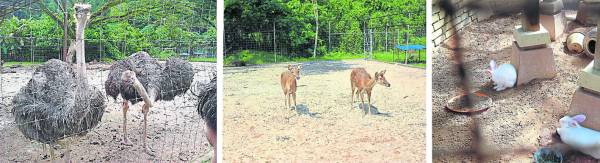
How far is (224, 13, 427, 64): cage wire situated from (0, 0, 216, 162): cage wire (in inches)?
15.1

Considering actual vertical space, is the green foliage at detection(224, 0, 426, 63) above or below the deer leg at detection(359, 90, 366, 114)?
above

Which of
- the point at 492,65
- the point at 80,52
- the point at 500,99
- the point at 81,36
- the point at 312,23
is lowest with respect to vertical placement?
the point at 500,99

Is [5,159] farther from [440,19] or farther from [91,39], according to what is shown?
[440,19]

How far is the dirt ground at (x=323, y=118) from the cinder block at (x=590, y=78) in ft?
3.94

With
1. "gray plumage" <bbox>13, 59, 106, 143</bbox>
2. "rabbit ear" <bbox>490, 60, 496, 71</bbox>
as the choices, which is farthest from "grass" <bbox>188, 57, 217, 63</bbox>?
"rabbit ear" <bbox>490, 60, 496, 71</bbox>

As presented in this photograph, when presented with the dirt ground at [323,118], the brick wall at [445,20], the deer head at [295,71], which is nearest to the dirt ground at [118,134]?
the dirt ground at [323,118]

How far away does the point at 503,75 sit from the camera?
475 centimetres

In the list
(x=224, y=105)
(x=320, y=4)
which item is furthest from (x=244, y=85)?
(x=320, y=4)

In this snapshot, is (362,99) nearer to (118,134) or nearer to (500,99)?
(500,99)

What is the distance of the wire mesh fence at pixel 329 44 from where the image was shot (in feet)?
17.0

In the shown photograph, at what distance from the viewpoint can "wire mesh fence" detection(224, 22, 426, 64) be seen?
518 cm

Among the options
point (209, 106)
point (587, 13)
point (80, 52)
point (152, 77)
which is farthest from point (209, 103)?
point (587, 13)

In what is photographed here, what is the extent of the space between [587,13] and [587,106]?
0.70 meters

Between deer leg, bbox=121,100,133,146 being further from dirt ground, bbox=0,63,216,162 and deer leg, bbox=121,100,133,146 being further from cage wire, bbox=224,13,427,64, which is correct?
cage wire, bbox=224,13,427,64
